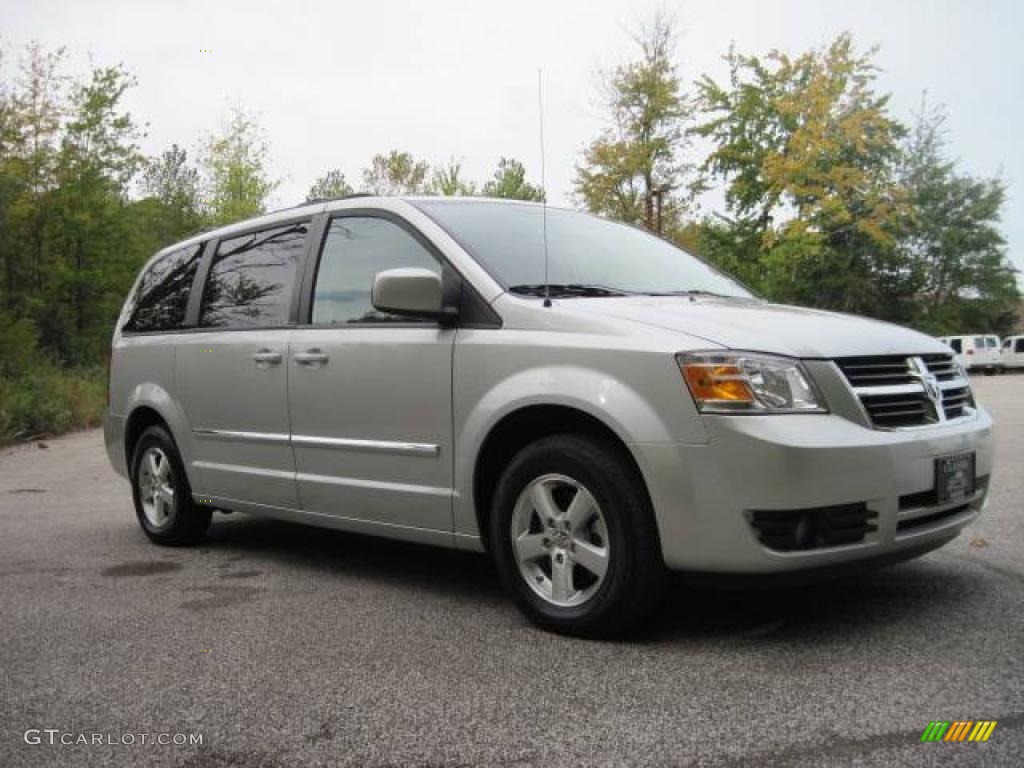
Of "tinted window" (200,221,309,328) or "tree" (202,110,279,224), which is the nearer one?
"tinted window" (200,221,309,328)

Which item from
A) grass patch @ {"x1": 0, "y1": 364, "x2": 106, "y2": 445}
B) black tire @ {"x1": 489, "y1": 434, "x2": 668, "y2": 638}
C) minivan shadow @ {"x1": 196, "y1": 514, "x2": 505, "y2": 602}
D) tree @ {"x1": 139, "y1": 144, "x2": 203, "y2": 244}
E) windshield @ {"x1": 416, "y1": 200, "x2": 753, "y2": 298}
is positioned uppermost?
tree @ {"x1": 139, "y1": 144, "x2": 203, "y2": 244}

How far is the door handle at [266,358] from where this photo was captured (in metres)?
5.12

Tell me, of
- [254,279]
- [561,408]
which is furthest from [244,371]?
[561,408]

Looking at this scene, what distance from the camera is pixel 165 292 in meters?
6.52

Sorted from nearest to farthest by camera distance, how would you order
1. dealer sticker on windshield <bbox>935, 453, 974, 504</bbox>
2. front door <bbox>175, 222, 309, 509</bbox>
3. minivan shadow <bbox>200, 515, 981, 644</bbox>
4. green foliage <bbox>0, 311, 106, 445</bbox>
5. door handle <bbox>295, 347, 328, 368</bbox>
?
dealer sticker on windshield <bbox>935, 453, 974, 504</bbox>, minivan shadow <bbox>200, 515, 981, 644</bbox>, door handle <bbox>295, 347, 328, 368</bbox>, front door <bbox>175, 222, 309, 509</bbox>, green foliage <bbox>0, 311, 106, 445</bbox>

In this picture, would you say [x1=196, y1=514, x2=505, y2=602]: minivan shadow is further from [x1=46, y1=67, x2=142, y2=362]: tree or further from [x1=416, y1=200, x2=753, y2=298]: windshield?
[x1=46, y1=67, x2=142, y2=362]: tree

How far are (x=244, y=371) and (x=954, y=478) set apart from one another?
11.3 feet

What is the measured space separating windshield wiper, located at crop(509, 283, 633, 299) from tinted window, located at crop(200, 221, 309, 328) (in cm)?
152

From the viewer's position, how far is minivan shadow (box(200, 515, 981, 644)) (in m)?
3.82

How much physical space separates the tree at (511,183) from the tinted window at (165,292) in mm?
→ 41544

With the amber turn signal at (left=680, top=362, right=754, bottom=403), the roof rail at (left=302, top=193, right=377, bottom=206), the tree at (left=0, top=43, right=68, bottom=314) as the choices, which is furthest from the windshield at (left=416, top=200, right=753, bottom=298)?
the tree at (left=0, top=43, right=68, bottom=314)

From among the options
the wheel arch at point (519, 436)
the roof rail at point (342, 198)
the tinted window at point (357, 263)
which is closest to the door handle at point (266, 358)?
the tinted window at point (357, 263)

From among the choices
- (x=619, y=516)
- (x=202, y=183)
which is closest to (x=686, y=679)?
(x=619, y=516)

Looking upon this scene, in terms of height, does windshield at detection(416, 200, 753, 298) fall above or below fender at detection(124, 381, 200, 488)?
above
